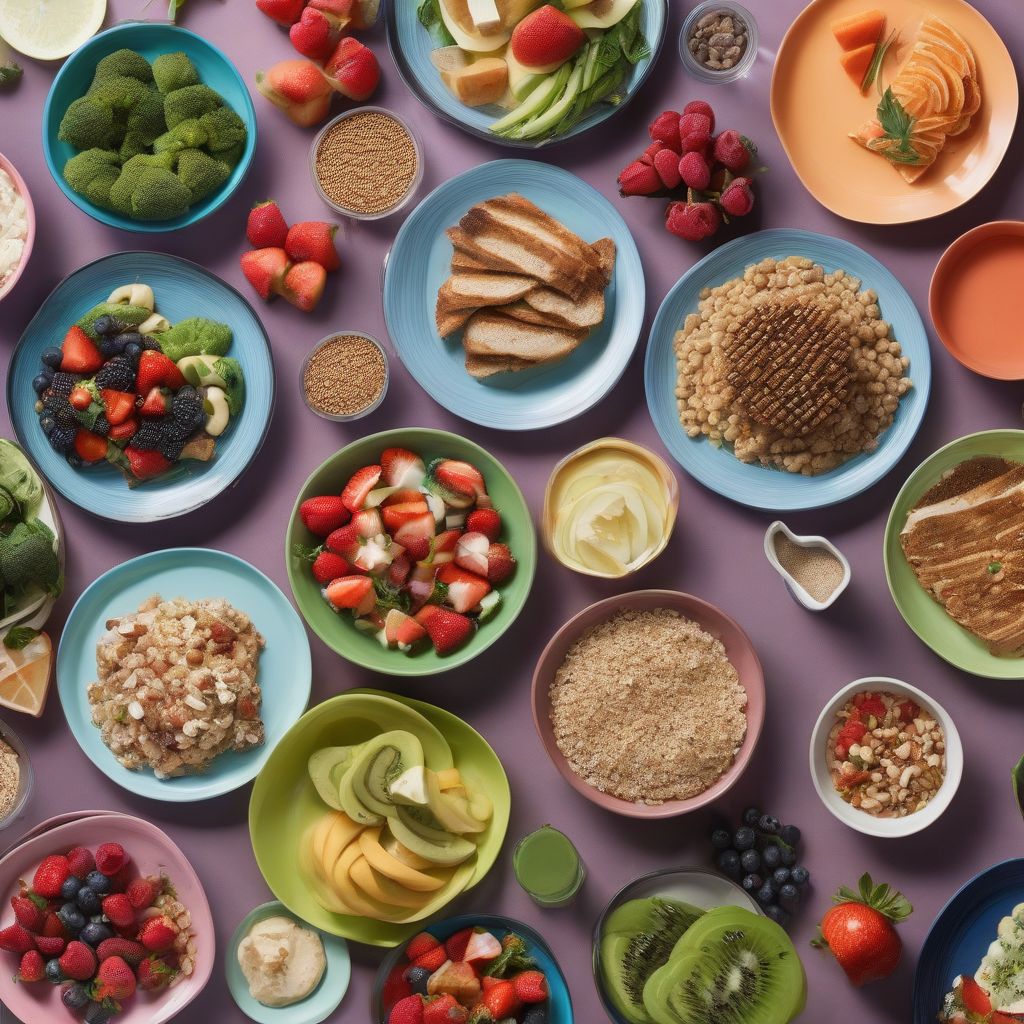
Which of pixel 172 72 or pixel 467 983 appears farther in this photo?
pixel 172 72

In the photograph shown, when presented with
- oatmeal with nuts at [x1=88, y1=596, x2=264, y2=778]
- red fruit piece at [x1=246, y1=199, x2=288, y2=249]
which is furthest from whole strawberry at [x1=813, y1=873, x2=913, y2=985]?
red fruit piece at [x1=246, y1=199, x2=288, y2=249]

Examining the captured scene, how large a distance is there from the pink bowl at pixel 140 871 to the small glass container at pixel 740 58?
2.16m

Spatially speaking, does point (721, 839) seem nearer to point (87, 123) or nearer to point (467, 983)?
point (467, 983)

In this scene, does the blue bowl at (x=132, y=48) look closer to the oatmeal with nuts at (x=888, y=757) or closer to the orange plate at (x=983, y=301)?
the orange plate at (x=983, y=301)

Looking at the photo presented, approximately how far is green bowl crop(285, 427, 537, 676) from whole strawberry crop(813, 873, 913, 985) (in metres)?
0.97

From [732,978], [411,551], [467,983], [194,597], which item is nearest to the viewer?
[732,978]

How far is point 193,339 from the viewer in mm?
2580

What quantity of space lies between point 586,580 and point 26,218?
1.61m

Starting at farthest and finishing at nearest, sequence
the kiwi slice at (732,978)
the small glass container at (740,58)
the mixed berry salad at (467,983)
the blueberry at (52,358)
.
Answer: the blueberry at (52,358) < the small glass container at (740,58) < the mixed berry salad at (467,983) < the kiwi slice at (732,978)

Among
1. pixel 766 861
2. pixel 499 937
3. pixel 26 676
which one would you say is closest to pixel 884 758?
pixel 766 861

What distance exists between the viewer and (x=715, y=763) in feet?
7.99

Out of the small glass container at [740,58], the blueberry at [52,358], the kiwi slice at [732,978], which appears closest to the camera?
the kiwi slice at [732,978]

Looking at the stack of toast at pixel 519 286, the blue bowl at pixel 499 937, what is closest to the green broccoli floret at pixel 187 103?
the stack of toast at pixel 519 286

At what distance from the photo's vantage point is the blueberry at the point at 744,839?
2455mm
